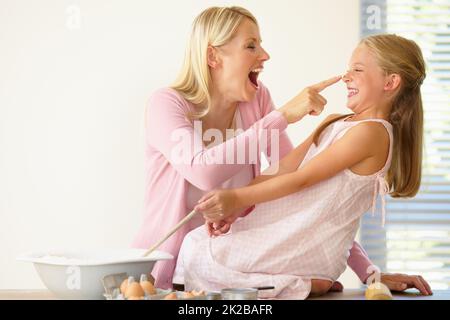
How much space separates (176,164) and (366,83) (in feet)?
1.53

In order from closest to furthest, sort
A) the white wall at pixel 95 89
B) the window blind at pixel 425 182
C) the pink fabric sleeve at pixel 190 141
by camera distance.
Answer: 1. the pink fabric sleeve at pixel 190 141
2. the white wall at pixel 95 89
3. the window blind at pixel 425 182

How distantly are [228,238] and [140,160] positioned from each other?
4.03ft

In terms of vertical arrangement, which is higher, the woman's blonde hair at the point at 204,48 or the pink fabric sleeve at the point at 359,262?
the woman's blonde hair at the point at 204,48

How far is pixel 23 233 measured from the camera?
8.70 ft

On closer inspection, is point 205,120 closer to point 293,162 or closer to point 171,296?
point 293,162

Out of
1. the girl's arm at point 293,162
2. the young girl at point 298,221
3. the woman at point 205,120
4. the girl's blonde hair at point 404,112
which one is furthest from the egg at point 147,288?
the girl's blonde hair at point 404,112

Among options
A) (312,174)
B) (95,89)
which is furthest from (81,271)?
(95,89)

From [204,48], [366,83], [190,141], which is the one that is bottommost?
[190,141]

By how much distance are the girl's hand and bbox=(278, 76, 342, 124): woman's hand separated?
0.86ft

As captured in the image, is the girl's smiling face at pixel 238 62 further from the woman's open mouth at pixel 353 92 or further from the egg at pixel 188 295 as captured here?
the egg at pixel 188 295

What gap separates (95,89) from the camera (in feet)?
8.54

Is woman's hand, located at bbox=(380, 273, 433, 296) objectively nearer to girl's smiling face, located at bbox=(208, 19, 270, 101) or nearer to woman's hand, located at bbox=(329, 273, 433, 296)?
woman's hand, located at bbox=(329, 273, 433, 296)

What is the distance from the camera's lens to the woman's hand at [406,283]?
1.48 metres

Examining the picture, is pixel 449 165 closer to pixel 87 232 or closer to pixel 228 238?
pixel 87 232
